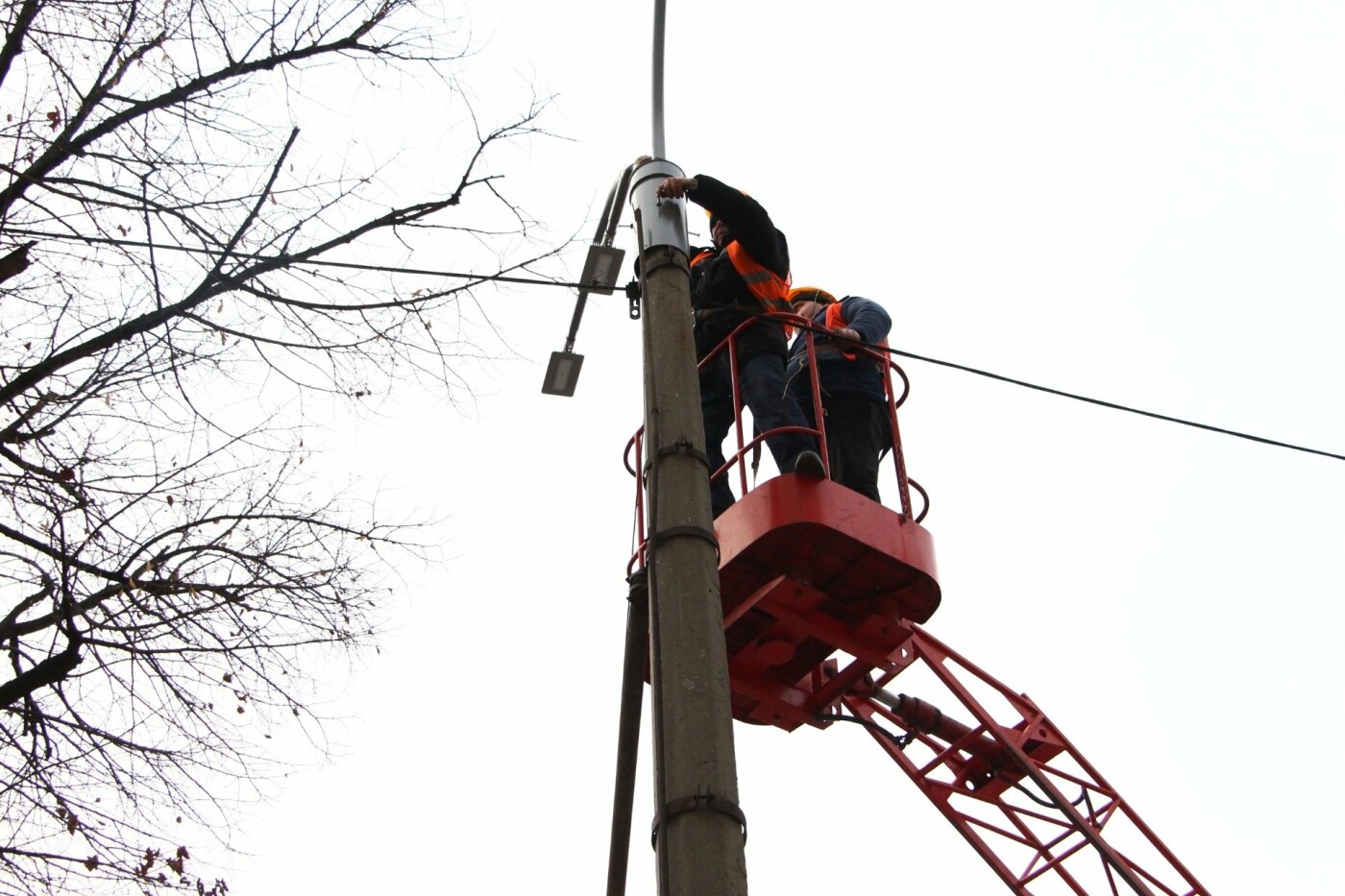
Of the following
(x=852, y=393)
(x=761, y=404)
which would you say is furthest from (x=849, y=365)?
(x=761, y=404)

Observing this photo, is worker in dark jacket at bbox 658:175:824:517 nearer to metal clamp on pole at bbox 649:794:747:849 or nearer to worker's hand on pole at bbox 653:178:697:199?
worker's hand on pole at bbox 653:178:697:199

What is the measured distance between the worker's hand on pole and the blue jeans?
1.98 m

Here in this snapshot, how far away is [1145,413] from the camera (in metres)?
7.47

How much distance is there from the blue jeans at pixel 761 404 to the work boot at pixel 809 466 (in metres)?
0.12

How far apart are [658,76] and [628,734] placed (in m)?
2.77

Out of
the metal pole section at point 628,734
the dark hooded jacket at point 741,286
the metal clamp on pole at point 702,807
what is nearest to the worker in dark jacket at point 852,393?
the dark hooded jacket at point 741,286

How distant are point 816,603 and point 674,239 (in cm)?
291

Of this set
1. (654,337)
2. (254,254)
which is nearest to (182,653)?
(254,254)

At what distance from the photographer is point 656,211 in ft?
16.9

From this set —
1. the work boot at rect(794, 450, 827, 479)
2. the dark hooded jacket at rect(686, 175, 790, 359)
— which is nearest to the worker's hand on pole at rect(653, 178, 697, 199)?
the dark hooded jacket at rect(686, 175, 790, 359)

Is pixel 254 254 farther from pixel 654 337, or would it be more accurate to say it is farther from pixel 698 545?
pixel 698 545

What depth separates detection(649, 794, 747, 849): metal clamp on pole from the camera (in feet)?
11.4

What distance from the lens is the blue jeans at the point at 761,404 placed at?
23.4ft

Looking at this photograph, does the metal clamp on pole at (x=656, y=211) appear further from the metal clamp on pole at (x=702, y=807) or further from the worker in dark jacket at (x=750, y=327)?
the metal clamp on pole at (x=702, y=807)
